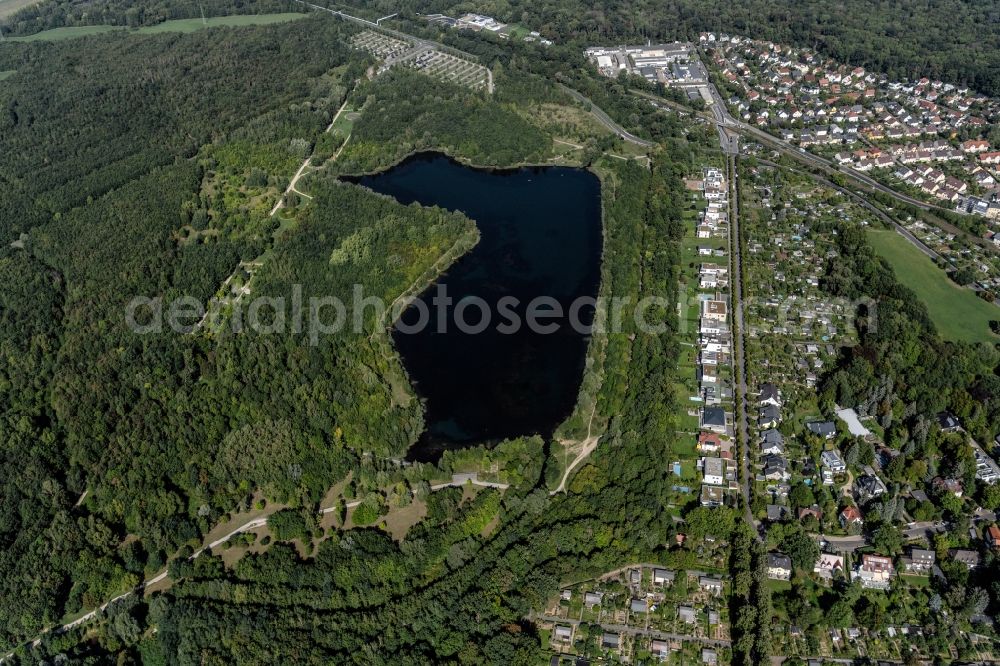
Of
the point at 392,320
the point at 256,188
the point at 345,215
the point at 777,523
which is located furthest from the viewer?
the point at 256,188

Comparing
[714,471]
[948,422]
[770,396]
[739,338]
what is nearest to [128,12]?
[739,338]

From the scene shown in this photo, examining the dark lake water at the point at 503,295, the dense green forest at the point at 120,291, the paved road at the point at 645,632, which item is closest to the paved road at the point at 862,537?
the paved road at the point at 645,632

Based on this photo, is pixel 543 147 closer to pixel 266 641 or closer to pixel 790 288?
pixel 790 288

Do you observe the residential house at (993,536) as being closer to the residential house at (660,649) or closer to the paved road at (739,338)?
the paved road at (739,338)

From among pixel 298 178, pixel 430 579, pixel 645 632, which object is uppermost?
pixel 298 178

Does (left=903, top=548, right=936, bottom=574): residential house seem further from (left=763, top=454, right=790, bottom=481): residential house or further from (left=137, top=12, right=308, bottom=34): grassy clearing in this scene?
(left=137, top=12, right=308, bottom=34): grassy clearing

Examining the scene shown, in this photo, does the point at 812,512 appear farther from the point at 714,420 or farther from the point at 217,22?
the point at 217,22

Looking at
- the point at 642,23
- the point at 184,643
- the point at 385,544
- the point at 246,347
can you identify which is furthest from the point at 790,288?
the point at 642,23
